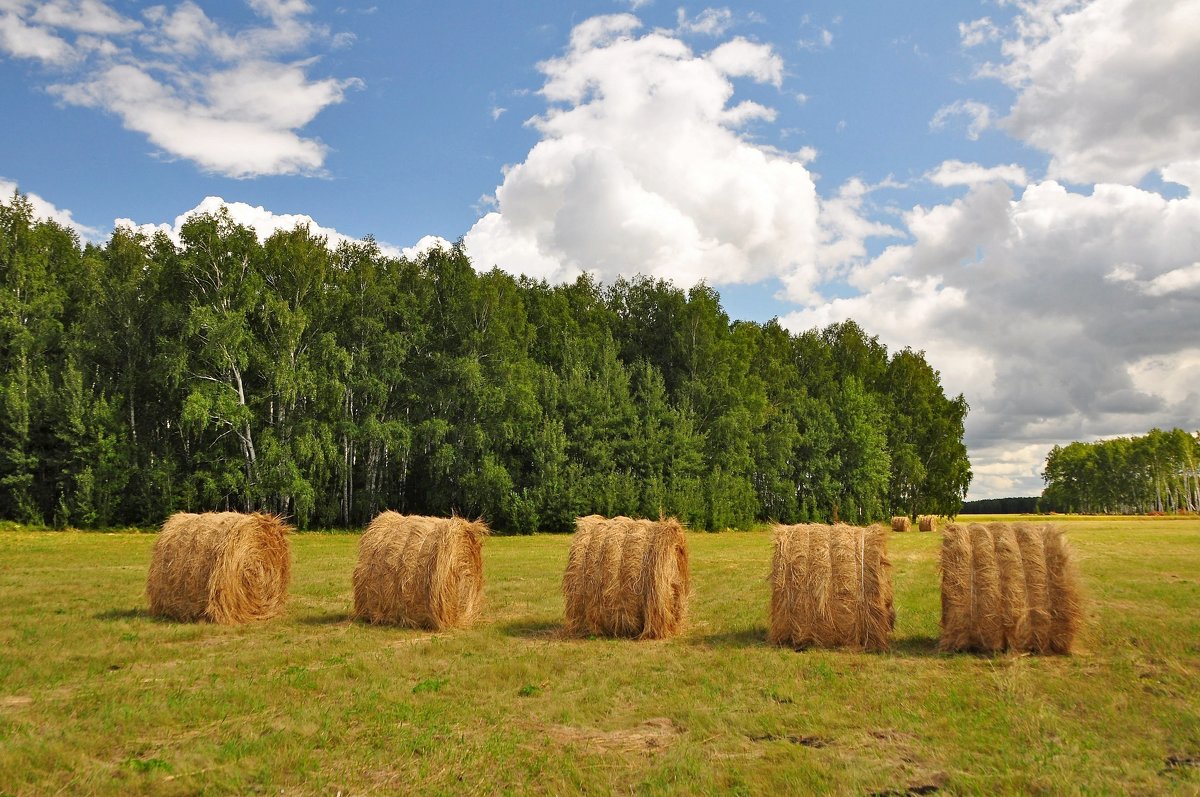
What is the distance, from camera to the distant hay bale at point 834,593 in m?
12.4

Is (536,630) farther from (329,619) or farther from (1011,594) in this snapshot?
(1011,594)

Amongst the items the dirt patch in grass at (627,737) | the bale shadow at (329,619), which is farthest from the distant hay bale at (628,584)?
the dirt patch in grass at (627,737)

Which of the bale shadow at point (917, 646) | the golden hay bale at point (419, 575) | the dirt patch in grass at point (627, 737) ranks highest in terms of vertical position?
the golden hay bale at point (419, 575)

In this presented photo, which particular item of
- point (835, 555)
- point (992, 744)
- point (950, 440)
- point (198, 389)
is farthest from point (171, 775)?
point (950, 440)

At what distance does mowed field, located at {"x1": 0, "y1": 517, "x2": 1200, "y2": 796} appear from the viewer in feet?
23.0

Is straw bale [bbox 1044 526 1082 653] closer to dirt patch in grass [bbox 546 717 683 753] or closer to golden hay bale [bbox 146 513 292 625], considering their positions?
dirt patch in grass [bbox 546 717 683 753]

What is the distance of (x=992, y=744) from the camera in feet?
25.8

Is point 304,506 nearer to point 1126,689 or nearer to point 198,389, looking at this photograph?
point 198,389

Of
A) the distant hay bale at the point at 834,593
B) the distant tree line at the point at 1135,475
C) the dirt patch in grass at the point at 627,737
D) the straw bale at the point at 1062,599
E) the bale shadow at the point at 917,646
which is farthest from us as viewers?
the distant tree line at the point at 1135,475

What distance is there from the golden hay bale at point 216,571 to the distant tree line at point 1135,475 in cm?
14161

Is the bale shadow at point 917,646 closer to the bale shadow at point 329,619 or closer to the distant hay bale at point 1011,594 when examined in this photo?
the distant hay bale at point 1011,594

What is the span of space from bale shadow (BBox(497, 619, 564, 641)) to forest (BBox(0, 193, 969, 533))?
93.3 ft

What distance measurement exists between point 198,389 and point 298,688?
34197 millimetres

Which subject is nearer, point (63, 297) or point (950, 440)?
point (63, 297)
